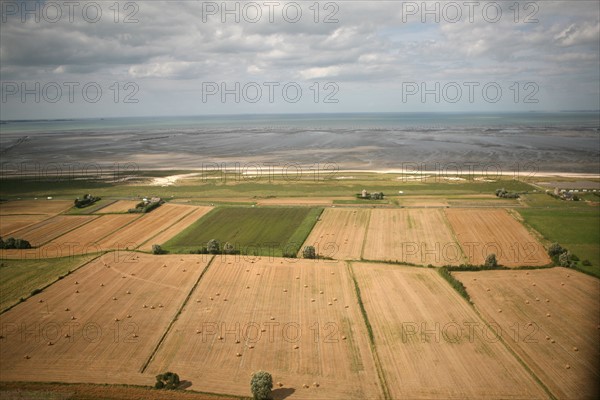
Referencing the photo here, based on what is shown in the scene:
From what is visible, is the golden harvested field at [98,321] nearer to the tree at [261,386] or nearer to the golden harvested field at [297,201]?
the tree at [261,386]

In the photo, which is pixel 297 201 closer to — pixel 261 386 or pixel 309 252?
pixel 309 252

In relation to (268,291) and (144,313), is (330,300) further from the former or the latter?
(144,313)

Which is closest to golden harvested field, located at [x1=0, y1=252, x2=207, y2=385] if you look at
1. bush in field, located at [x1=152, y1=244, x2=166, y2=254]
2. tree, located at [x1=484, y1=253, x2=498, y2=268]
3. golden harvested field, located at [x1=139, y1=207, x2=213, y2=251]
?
bush in field, located at [x1=152, y1=244, x2=166, y2=254]

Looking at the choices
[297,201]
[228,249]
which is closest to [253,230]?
[228,249]

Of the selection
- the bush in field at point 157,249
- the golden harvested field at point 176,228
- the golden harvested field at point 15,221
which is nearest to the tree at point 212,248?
the bush in field at point 157,249

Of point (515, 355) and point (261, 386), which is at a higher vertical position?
point (261, 386)
